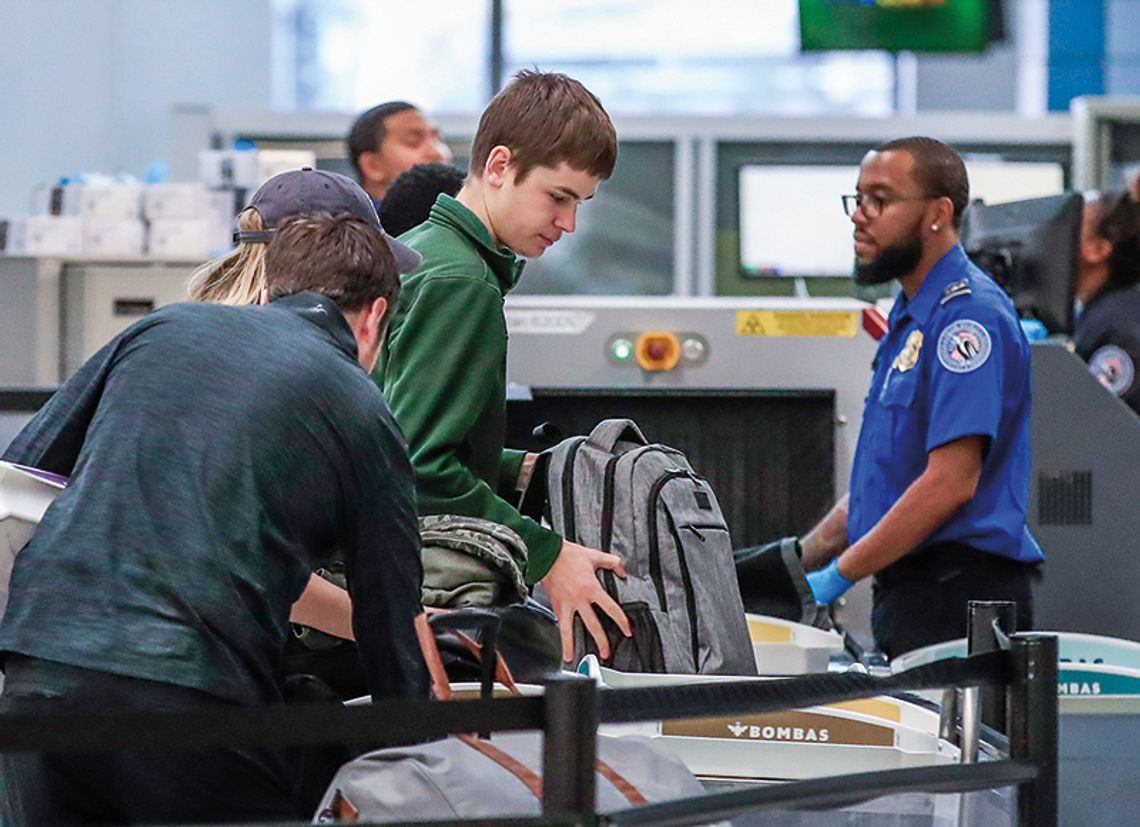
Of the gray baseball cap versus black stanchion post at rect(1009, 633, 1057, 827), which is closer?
black stanchion post at rect(1009, 633, 1057, 827)

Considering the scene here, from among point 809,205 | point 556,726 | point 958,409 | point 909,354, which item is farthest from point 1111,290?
point 556,726

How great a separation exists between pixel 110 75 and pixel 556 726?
8537 millimetres

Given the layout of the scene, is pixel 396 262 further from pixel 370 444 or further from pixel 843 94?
pixel 843 94

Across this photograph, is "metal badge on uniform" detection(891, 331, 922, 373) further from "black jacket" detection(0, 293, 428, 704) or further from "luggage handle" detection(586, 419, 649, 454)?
"black jacket" detection(0, 293, 428, 704)

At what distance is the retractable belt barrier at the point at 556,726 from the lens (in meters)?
1.25

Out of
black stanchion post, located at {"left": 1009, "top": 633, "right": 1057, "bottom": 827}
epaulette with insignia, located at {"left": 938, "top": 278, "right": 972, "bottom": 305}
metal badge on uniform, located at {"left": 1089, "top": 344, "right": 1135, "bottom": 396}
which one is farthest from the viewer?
metal badge on uniform, located at {"left": 1089, "top": 344, "right": 1135, "bottom": 396}

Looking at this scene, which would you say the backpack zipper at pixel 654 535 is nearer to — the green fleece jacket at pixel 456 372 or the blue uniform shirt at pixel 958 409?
the green fleece jacket at pixel 456 372

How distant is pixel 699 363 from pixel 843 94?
7.81 meters

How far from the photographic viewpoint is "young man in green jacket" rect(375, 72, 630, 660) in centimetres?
203

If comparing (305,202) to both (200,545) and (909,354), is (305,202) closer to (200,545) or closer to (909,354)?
(200,545)

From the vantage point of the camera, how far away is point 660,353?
3436 mm

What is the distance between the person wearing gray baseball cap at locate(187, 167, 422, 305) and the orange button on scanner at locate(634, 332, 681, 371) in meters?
1.42

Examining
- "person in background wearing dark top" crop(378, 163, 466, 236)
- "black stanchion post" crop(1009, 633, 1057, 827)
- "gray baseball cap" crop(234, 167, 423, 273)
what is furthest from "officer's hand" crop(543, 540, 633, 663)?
"person in background wearing dark top" crop(378, 163, 466, 236)

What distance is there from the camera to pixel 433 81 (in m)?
10.8
